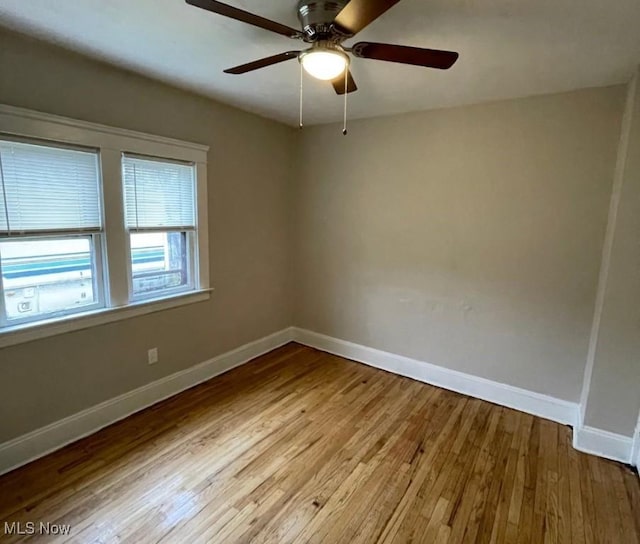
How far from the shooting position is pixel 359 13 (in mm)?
1329

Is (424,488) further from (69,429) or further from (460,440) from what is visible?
(69,429)

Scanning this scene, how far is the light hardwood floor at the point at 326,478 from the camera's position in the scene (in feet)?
5.97

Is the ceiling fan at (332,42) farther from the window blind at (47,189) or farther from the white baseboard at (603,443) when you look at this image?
the white baseboard at (603,443)

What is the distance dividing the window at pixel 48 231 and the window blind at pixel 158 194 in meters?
0.25

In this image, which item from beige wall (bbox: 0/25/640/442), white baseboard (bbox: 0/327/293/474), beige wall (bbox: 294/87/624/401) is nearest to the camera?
white baseboard (bbox: 0/327/293/474)

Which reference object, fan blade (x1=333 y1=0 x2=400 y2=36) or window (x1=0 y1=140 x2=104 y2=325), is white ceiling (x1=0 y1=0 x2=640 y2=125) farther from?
window (x1=0 y1=140 x2=104 y2=325)

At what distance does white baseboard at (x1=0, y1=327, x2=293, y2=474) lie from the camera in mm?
2178

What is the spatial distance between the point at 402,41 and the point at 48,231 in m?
2.34

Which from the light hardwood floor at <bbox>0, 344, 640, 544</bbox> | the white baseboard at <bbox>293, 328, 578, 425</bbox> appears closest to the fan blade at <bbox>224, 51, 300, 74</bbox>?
the light hardwood floor at <bbox>0, 344, 640, 544</bbox>

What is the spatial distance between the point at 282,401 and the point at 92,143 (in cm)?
236

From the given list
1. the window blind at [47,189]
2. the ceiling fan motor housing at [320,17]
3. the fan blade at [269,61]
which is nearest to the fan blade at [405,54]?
the ceiling fan motor housing at [320,17]

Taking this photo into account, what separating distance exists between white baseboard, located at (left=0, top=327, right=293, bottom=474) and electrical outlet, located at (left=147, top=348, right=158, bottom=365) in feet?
0.57

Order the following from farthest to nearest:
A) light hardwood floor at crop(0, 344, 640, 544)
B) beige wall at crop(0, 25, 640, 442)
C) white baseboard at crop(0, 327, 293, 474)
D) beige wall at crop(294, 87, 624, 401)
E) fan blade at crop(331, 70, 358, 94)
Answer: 1. beige wall at crop(294, 87, 624, 401)
2. beige wall at crop(0, 25, 640, 442)
3. white baseboard at crop(0, 327, 293, 474)
4. fan blade at crop(331, 70, 358, 94)
5. light hardwood floor at crop(0, 344, 640, 544)

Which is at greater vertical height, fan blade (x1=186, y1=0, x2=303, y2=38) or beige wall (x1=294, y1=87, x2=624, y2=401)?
fan blade (x1=186, y1=0, x2=303, y2=38)
